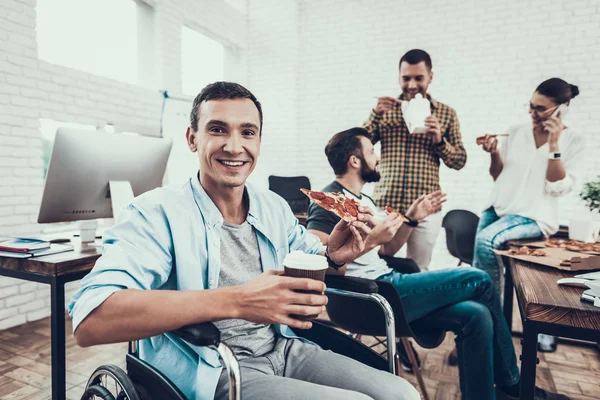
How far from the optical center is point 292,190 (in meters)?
4.37

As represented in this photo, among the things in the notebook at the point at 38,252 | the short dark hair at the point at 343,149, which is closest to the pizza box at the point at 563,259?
the short dark hair at the point at 343,149

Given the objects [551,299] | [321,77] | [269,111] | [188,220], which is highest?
[321,77]

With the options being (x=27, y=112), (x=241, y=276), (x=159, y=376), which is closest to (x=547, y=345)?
(x=241, y=276)

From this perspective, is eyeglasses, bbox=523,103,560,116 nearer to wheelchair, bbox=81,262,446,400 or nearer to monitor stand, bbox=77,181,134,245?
wheelchair, bbox=81,262,446,400

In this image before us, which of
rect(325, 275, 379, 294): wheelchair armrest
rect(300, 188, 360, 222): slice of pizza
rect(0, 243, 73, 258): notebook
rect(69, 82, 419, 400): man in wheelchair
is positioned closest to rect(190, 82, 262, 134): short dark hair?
rect(69, 82, 419, 400): man in wheelchair

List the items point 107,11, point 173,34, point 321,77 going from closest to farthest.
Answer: point 107,11, point 173,34, point 321,77

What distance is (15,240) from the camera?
1664 mm

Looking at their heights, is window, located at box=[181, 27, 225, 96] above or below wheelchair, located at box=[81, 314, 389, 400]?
above

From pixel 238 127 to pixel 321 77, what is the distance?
4.41 m

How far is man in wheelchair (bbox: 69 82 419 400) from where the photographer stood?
859 millimetres

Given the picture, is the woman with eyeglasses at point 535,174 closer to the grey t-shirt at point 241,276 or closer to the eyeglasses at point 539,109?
the eyeglasses at point 539,109

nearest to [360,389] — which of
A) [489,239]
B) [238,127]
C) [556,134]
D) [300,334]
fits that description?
[300,334]

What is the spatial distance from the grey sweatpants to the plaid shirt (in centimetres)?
171

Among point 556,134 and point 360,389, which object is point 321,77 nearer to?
point 556,134
